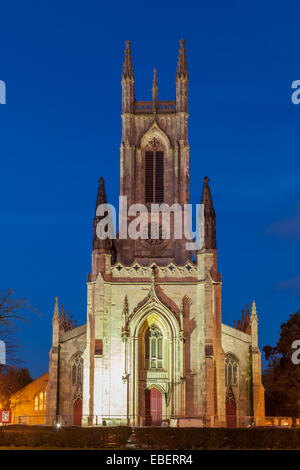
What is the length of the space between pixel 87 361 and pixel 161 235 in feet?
40.1

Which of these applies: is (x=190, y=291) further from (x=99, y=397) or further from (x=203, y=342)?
(x=99, y=397)

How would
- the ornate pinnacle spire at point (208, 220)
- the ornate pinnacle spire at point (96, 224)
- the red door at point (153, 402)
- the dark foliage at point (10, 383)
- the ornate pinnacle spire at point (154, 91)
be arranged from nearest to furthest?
the red door at point (153, 402), the ornate pinnacle spire at point (208, 220), the ornate pinnacle spire at point (96, 224), the ornate pinnacle spire at point (154, 91), the dark foliage at point (10, 383)

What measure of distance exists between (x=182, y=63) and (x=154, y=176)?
1036 centimetres

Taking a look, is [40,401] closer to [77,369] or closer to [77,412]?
[77,412]

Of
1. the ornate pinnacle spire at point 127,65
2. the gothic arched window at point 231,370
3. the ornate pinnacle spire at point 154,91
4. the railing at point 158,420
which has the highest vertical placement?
the ornate pinnacle spire at point 127,65

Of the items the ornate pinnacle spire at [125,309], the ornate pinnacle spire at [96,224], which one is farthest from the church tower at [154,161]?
the ornate pinnacle spire at [125,309]

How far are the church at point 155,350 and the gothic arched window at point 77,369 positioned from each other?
7 cm

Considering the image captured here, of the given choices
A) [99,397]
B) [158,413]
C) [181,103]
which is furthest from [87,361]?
[181,103]

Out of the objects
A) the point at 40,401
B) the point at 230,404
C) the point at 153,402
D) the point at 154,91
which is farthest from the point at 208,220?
the point at 40,401

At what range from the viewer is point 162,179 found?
2302 inches

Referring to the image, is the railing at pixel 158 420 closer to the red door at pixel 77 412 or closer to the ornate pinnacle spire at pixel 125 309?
the red door at pixel 77 412

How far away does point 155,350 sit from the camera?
5041cm

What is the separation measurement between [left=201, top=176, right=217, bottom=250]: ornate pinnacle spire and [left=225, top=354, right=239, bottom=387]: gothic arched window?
8548mm

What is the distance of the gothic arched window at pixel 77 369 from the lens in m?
53.2
